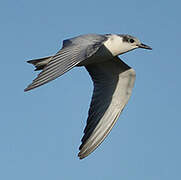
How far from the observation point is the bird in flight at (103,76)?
12023 mm

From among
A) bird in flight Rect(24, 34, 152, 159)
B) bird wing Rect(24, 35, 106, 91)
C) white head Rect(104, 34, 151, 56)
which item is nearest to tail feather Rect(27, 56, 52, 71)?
bird in flight Rect(24, 34, 152, 159)

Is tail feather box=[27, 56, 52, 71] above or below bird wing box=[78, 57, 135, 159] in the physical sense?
above

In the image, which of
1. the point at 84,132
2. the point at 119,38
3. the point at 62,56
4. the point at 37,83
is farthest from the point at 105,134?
the point at 37,83

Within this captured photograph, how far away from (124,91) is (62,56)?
12.3 feet

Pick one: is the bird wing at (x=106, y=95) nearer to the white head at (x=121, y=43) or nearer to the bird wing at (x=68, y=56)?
the white head at (x=121, y=43)

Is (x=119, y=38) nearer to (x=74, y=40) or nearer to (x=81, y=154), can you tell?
(x=74, y=40)

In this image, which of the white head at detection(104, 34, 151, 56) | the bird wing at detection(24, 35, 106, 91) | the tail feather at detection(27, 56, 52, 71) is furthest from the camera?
the white head at detection(104, 34, 151, 56)

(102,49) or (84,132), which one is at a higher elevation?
(102,49)

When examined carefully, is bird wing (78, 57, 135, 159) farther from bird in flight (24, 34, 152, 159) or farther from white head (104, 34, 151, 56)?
white head (104, 34, 151, 56)

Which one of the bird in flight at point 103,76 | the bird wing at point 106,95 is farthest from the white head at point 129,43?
the bird wing at point 106,95

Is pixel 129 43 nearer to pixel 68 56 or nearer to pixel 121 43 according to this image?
pixel 121 43

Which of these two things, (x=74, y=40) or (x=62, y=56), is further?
(x=74, y=40)

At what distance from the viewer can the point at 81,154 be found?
41.6 ft

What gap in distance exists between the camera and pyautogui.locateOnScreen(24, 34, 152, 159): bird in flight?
12023 millimetres
